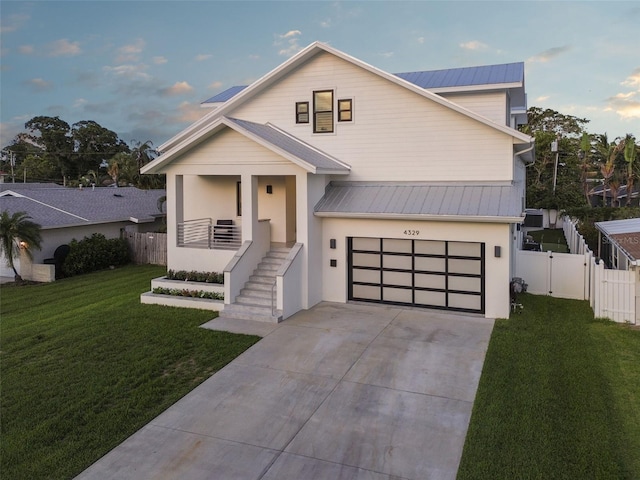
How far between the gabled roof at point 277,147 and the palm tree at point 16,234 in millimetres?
6431

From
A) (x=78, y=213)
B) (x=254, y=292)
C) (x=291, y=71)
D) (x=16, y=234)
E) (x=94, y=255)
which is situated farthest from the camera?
(x=78, y=213)

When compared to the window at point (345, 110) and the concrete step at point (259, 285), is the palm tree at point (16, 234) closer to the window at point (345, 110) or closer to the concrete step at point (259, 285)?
the concrete step at point (259, 285)

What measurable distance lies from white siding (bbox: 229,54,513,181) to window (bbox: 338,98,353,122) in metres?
0.14

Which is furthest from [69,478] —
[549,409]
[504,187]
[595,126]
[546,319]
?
[595,126]

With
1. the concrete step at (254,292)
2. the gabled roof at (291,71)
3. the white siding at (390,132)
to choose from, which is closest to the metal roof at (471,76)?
the gabled roof at (291,71)

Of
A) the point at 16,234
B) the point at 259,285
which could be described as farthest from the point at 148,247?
the point at 259,285

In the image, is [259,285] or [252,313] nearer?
[252,313]

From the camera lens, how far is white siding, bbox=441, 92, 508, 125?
16.0 meters

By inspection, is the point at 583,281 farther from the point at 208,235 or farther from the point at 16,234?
the point at 16,234

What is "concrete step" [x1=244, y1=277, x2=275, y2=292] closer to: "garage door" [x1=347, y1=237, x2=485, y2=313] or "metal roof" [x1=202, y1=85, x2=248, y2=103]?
"garage door" [x1=347, y1=237, x2=485, y2=313]

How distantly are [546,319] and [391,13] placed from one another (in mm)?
13794

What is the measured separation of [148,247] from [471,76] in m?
15.3

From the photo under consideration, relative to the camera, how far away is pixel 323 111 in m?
15.7

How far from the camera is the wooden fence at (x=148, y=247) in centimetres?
2184
